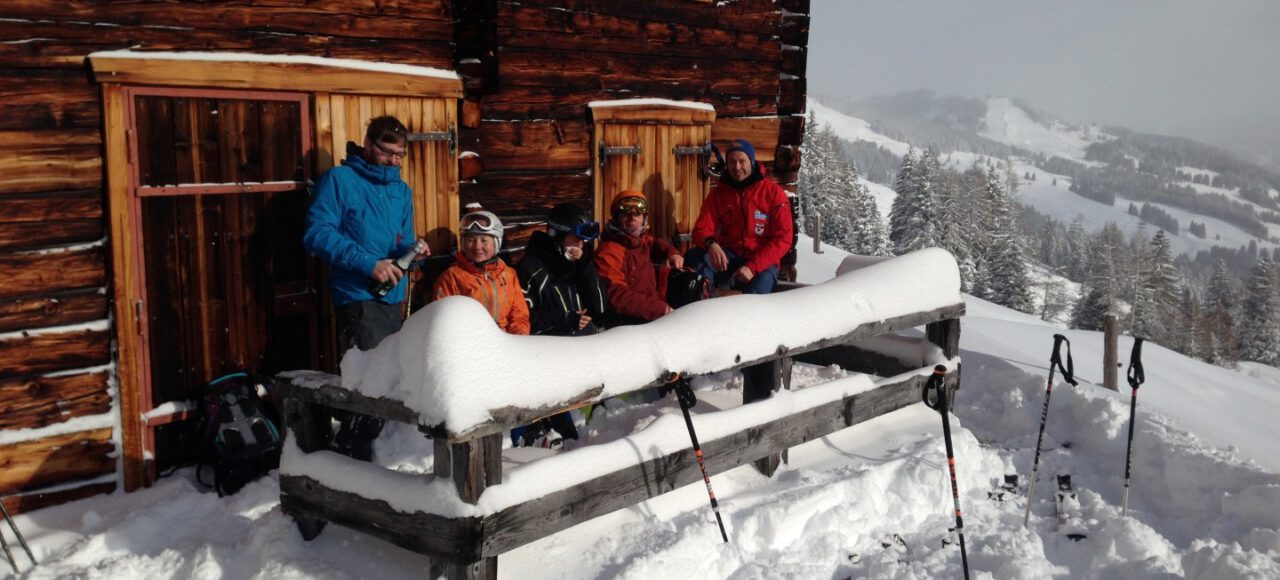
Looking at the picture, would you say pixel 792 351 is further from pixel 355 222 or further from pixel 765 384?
pixel 355 222

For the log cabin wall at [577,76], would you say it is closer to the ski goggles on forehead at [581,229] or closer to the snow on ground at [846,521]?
the ski goggles on forehead at [581,229]

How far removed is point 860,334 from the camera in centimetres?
583

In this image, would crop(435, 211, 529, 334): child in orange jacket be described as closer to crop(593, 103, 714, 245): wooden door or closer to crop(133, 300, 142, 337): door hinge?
crop(133, 300, 142, 337): door hinge

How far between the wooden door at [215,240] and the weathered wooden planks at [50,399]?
0.24 metres

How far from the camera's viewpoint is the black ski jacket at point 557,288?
18.5 ft

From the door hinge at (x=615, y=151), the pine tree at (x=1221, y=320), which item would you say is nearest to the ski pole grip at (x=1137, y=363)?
the door hinge at (x=615, y=151)

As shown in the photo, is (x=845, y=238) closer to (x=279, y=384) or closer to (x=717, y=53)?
(x=717, y=53)

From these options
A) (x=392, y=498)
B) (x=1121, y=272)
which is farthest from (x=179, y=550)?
(x=1121, y=272)

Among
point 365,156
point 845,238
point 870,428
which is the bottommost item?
point 845,238

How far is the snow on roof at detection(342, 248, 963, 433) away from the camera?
3.51 m

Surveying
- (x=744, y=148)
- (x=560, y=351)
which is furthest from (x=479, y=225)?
(x=744, y=148)

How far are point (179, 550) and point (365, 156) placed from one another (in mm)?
2299

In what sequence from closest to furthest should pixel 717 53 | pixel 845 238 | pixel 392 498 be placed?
1. pixel 392 498
2. pixel 717 53
3. pixel 845 238

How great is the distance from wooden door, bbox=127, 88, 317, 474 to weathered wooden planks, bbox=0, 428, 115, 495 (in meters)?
0.24
